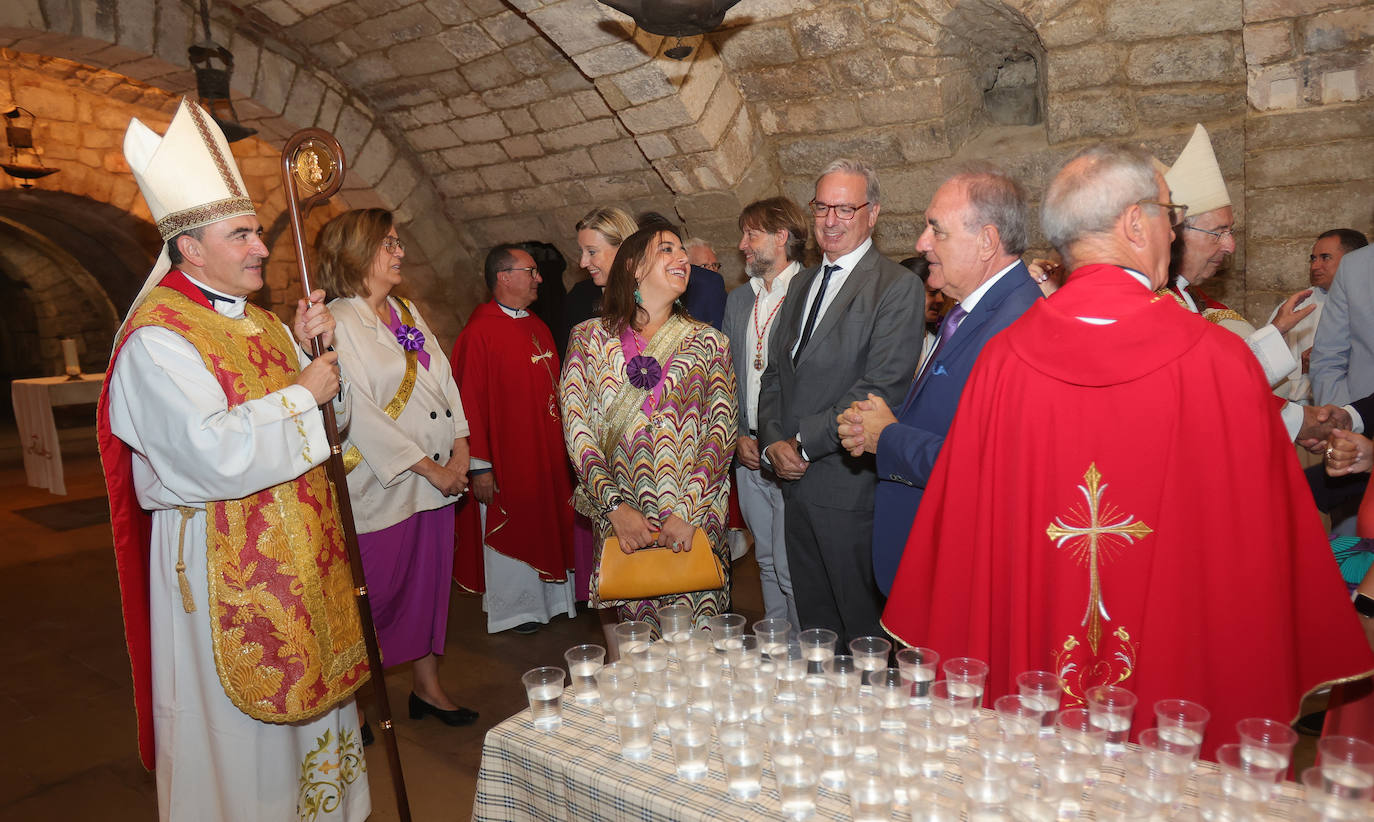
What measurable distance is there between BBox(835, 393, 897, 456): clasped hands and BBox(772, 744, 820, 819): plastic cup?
1208 mm

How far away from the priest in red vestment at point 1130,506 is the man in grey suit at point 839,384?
90cm

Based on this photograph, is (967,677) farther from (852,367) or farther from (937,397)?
(852,367)

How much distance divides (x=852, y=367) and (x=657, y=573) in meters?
0.90

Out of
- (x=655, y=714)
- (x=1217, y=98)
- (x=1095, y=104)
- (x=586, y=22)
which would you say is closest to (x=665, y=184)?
(x=586, y=22)

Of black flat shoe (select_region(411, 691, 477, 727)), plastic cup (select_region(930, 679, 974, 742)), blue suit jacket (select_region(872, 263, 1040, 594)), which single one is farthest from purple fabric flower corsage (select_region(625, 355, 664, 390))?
black flat shoe (select_region(411, 691, 477, 727))

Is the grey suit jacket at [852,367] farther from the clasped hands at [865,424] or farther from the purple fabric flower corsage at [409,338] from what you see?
the purple fabric flower corsage at [409,338]

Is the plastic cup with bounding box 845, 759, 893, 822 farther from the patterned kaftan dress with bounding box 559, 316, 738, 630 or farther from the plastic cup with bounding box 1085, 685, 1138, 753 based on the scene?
the patterned kaftan dress with bounding box 559, 316, 738, 630

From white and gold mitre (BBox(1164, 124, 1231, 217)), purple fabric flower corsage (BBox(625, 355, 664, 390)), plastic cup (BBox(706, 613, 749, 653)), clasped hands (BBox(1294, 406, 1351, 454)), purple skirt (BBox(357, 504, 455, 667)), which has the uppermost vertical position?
white and gold mitre (BBox(1164, 124, 1231, 217))

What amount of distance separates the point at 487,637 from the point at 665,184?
3.31m

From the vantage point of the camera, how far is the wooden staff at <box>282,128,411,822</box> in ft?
8.18

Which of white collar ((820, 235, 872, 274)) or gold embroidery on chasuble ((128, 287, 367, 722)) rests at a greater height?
white collar ((820, 235, 872, 274))

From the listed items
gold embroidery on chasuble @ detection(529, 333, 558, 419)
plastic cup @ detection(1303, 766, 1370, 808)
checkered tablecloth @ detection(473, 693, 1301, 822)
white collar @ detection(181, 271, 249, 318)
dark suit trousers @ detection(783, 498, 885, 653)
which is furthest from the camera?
gold embroidery on chasuble @ detection(529, 333, 558, 419)

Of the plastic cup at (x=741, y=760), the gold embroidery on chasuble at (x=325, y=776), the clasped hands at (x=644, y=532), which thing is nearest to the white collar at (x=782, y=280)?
the clasped hands at (x=644, y=532)

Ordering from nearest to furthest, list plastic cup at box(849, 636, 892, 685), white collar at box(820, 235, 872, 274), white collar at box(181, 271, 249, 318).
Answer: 1. plastic cup at box(849, 636, 892, 685)
2. white collar at box(181, 271, 249, 318)
3. white collar at box(820, 235, 872, 274)
